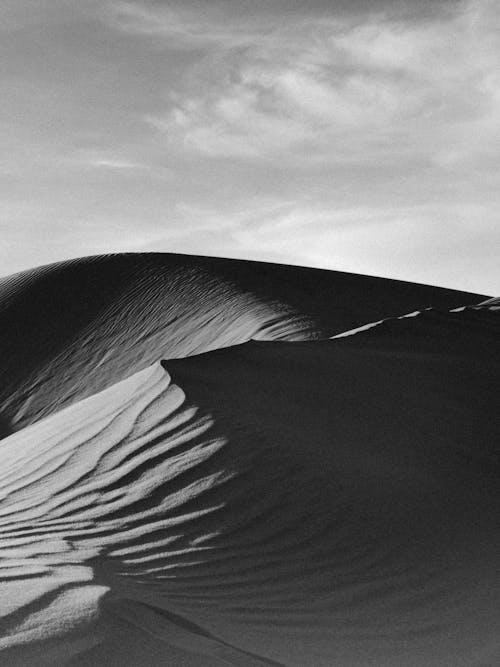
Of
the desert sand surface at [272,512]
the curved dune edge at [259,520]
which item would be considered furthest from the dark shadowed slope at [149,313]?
the curved dune edge at [259,520]

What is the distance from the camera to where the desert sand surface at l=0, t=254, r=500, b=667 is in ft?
11.4

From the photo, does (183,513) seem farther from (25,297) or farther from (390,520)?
(25,297)

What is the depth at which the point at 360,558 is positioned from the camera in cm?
445

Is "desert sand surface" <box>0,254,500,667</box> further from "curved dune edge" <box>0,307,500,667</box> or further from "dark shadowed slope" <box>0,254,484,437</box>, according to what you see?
"dark shadowed slope" <box>0,254,484,437</box>

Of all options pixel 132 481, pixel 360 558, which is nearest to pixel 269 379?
pixel 132 481

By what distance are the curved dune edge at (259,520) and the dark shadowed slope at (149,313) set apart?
20.5 ft

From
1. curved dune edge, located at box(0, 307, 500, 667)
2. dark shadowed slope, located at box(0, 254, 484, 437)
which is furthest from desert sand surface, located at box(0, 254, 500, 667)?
dark shadowed slope, located at box(0, 254, 484, 437)

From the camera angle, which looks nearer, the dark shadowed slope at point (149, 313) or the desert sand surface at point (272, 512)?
the desert sand surface at point (272, 512)

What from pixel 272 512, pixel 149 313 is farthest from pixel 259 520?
pixel 149 313

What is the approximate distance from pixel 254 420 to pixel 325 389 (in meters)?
1.11

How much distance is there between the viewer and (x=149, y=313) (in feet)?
64.6

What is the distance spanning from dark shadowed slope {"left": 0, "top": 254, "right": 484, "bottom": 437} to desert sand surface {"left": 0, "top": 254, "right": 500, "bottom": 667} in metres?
5.83

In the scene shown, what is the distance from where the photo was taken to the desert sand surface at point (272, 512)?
3488mm

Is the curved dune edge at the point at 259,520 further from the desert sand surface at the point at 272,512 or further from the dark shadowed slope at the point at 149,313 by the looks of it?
the dark shadowed slope at the point at 149,313
